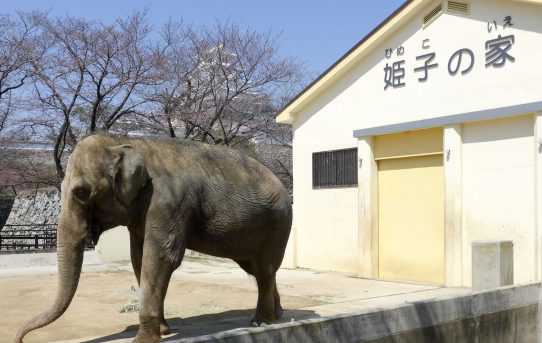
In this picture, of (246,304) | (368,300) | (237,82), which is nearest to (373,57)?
(368,300)

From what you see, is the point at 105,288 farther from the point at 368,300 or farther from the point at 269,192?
the point at 269,192

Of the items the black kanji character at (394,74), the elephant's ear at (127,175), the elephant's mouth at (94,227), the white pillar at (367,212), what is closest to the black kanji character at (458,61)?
the black kanji character at (394,74)

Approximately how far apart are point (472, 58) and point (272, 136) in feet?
51.7

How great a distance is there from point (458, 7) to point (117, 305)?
818 cm

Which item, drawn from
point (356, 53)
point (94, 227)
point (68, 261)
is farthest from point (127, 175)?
point (356, 53)

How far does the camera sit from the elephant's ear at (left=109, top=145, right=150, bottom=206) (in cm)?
597

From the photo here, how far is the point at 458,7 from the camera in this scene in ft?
40.4

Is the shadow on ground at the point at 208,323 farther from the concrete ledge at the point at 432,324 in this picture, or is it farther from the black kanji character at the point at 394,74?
the black kanji character at the point at 394,74

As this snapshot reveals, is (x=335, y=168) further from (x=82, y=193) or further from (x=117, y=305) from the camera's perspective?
(x=82, y=193)

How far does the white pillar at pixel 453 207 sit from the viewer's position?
11.9 metres

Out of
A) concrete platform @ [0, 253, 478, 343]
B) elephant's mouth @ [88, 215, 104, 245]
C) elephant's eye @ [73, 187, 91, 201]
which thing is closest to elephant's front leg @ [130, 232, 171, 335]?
concrete platform @ [0, 253, 478, 343]

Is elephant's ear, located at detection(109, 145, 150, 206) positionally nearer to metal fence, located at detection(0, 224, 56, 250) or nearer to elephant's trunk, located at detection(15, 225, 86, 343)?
elephant's trunk, located at detection(15, 225, 86, 343)

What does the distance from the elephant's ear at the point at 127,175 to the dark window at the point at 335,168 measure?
883 centimetres

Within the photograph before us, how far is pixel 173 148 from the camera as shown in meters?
6.61
